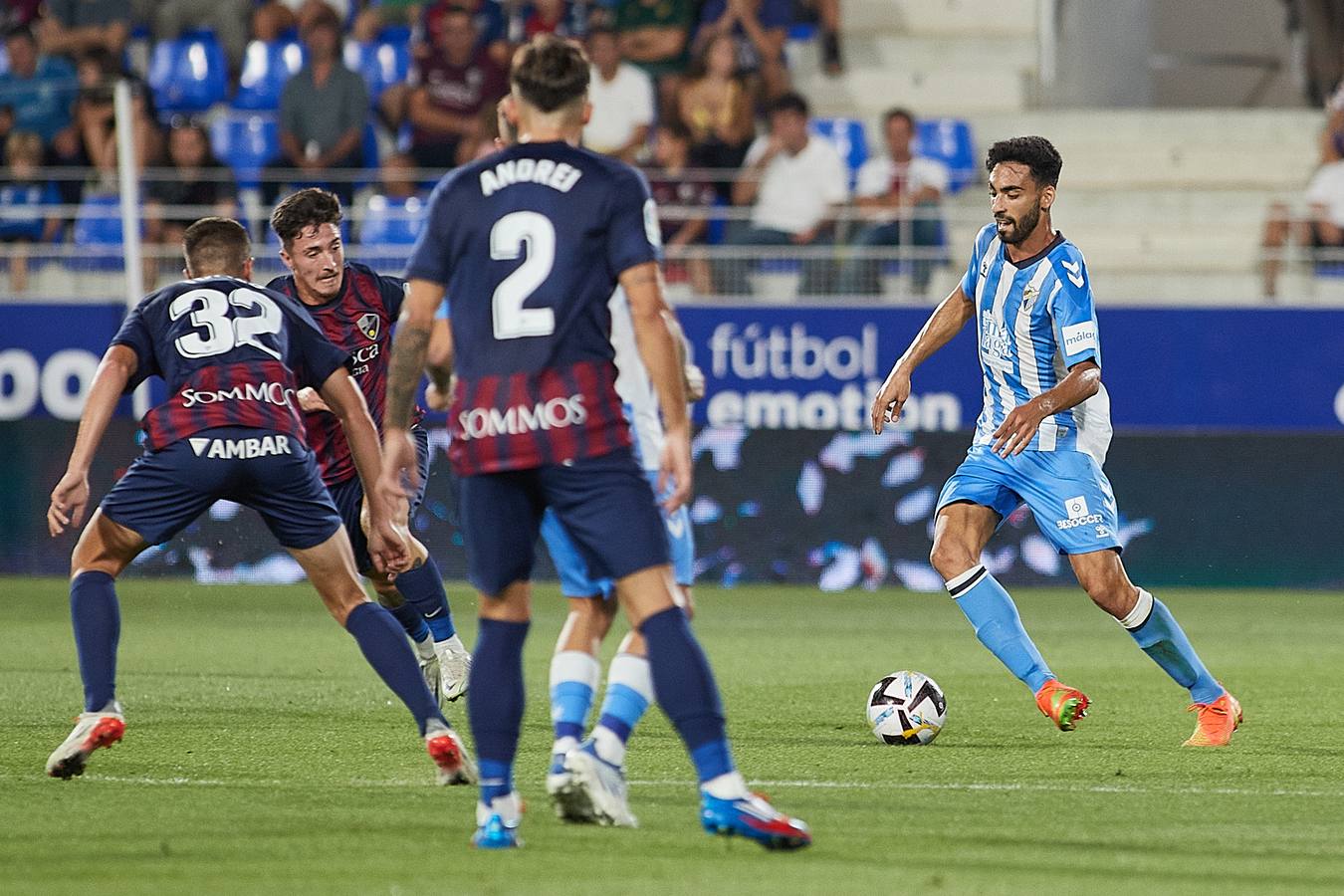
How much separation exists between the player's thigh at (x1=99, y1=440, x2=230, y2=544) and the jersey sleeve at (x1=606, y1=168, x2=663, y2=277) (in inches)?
82.5

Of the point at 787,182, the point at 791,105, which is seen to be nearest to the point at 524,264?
the point at 787,182

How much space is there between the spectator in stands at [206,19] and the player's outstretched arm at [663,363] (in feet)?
50.6

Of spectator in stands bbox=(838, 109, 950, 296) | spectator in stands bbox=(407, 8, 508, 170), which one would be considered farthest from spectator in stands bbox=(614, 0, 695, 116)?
spectator in stands bbox=(838, 109, 950, 296)

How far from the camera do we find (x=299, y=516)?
276 inches

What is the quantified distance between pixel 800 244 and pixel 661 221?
1.17 m

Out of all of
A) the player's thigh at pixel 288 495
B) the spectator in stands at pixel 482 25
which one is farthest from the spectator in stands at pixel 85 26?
the player's thigh at pixel 288 495

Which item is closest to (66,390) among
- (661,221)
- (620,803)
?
(661,221)

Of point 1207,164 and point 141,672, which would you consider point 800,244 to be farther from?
point 141,672

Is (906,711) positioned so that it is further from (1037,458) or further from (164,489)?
(164,489)

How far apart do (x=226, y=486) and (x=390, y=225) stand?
1050cm

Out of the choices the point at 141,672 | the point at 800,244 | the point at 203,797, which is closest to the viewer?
the point at 203,797

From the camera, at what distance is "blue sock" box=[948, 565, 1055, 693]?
795cm

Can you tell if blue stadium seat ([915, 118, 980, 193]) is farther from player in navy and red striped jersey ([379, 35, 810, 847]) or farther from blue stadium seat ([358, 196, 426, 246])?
player in navy and red striped jersey ([379, 35, 810, 847])

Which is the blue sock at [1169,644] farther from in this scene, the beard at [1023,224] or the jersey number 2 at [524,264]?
the jersey number 2 at [524,264]
